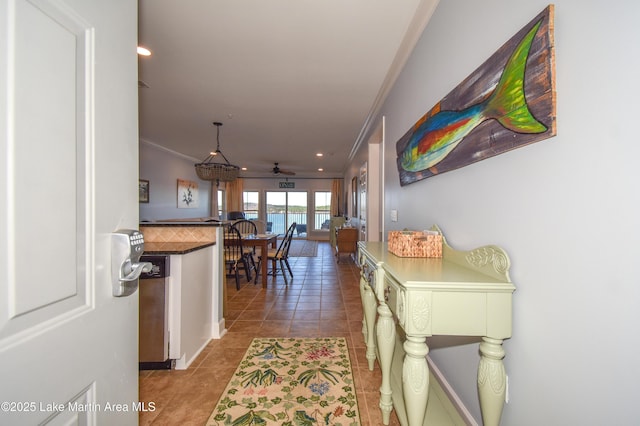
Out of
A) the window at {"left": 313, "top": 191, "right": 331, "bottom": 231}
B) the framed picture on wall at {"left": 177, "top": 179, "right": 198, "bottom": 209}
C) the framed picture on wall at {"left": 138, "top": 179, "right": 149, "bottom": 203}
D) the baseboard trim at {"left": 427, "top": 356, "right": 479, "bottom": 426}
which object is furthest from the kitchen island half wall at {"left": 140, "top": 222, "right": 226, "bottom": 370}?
the window at {"left": 313, "top": 191, "right": 331, "bottom": 231}

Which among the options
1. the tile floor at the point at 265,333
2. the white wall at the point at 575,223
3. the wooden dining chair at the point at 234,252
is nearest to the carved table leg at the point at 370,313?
the tile floor at the point at 265,333

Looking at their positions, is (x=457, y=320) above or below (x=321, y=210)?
below

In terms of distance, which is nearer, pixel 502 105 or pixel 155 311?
pixel 502 105

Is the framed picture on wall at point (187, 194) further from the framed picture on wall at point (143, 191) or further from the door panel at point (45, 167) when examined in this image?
the door panel at point (45, 167)

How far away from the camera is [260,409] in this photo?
1.59 m

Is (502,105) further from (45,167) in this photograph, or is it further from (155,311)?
(155,311)

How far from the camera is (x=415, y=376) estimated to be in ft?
3.37

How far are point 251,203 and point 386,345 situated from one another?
980 cm

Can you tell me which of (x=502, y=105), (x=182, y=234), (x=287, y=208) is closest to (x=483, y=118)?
(x=502, y=105)

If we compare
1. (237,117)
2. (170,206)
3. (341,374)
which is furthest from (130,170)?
(170,206)

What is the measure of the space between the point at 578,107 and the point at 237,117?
4025 millimetres

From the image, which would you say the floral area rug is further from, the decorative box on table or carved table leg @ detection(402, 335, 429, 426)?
the decorative box on table

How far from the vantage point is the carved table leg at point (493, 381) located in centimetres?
102

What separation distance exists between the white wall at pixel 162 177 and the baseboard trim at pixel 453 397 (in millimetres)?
5262
